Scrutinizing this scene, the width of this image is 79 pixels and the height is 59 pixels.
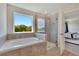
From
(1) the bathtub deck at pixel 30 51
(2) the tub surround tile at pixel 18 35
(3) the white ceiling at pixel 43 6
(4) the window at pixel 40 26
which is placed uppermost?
(3) the white ceiling at pixel 43 6

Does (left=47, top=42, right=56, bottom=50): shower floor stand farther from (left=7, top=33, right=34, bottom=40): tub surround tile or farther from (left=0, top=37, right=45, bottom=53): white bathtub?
(left=7, top=33, right=34, bottom=40): tub surround tile

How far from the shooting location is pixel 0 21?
1.99 meters

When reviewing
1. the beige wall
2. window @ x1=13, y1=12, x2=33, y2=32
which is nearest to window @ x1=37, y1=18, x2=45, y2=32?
window @ x1=13, y1=12, x2=33, y2=32

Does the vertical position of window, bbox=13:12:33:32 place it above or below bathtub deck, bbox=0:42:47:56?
above

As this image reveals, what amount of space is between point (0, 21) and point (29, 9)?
2.13ft

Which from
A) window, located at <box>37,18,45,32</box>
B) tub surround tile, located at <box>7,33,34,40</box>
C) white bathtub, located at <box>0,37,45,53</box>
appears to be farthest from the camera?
window, located at <box>37,18,45,32</box>

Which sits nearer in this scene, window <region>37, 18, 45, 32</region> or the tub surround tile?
the tub surround tile

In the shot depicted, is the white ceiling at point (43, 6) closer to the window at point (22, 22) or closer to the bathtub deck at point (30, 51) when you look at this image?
the window at point (22, 22)

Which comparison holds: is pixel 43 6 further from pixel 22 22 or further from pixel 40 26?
pixel 22 22

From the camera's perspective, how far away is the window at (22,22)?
2.02 metres

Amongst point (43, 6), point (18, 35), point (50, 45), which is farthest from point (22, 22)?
point (50, 45)

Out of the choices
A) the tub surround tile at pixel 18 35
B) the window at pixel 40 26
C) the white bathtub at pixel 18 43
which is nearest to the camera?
the white bathtub at pixel 18 43

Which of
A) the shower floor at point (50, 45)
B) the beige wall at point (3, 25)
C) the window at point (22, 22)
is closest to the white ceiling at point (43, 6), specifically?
the window at point (22, 22)

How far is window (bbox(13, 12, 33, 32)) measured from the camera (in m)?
2.02
